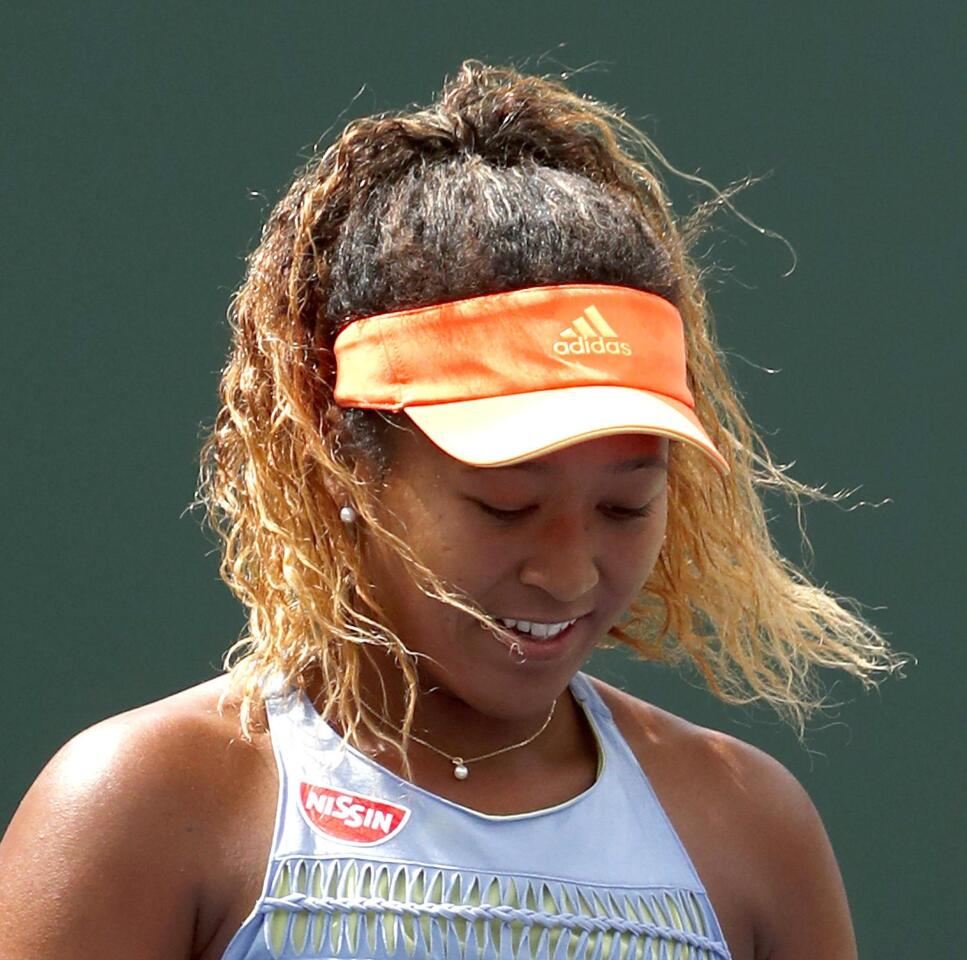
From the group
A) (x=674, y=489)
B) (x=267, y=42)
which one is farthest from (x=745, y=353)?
(x=674, y=489)

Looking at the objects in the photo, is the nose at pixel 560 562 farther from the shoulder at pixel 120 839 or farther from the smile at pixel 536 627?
the shoulder at pixel 120 839

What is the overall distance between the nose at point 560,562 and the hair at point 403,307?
61 mm

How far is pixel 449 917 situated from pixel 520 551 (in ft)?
1.07

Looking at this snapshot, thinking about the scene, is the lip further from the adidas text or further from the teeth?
the adidas text

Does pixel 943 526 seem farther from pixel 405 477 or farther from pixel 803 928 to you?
pixel 405 477

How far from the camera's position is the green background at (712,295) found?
291cm

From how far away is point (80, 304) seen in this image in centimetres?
291

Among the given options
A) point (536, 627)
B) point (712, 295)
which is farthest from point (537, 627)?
point (712, 295)

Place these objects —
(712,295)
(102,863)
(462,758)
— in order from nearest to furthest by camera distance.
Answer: (102,863) → (462,758) → (712,295)

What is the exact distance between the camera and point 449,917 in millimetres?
1639

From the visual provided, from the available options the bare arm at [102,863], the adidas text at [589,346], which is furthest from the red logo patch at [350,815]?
the adidas text at [589,346]

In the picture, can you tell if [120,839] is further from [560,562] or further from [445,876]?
[560,562]

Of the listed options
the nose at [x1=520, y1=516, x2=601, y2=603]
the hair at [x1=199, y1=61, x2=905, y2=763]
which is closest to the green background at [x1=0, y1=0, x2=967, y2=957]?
the hair at [x1=199, y1=61, x2=905, y2=763]

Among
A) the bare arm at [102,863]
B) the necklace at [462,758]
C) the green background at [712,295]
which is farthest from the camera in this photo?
the green background at [712,295]
